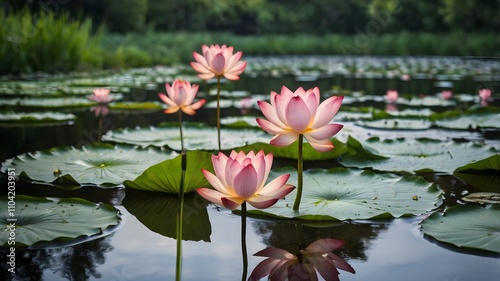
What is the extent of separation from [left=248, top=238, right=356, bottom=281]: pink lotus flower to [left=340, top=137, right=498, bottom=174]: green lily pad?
2.32 feet

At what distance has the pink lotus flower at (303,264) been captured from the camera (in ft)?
2.82

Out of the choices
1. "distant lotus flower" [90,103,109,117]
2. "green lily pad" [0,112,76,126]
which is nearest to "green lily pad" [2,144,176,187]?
"green lily pad" [0,112,76,126]

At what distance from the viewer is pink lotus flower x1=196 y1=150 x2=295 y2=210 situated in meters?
0.90

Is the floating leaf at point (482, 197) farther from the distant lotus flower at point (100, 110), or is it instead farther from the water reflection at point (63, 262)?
the distant lotus flower at point (100, 110)

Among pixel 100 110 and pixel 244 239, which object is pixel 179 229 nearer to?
pixel 244 239

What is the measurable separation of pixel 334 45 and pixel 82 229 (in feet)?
52.4

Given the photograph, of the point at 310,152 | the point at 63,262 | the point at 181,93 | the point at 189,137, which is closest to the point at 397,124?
the point at 310,152

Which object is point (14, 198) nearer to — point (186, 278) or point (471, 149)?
point (186, 278)

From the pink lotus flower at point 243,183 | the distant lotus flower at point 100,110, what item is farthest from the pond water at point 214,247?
the distant lotus flower at point 100,110

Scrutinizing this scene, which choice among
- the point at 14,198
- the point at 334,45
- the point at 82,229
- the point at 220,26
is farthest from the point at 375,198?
the point at 220,26

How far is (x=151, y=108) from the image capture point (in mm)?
3559

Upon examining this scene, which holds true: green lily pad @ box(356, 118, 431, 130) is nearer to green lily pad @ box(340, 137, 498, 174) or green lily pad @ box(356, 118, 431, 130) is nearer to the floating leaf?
green lily pad @ box(340, 137, 498, 174)

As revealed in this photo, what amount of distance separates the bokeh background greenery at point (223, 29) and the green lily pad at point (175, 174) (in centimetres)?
418

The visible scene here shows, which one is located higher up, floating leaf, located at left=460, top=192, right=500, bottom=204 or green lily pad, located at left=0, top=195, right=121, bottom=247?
floating leaf, located at left=460, top=192, right=500, bottom=204
